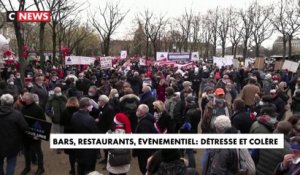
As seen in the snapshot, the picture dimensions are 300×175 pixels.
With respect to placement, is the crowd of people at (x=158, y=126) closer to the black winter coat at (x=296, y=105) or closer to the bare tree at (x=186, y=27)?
the black winter coat at (x=296, y=105)

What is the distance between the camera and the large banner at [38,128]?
7750 millimetres

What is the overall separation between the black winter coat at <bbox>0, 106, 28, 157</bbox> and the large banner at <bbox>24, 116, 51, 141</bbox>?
0.51 ft

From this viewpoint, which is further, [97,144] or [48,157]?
[48,157]

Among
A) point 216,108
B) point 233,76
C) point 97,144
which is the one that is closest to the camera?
point 97,144

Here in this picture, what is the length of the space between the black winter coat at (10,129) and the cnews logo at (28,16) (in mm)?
8831

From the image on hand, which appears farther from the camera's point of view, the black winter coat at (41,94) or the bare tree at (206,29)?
the bare tree at (206,29)

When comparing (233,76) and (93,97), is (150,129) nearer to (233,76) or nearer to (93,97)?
(93,97)

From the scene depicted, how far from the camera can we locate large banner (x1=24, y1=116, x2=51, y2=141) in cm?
775

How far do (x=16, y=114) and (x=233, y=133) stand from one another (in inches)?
160

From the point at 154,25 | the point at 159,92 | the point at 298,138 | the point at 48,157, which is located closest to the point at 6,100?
the point at 48,157

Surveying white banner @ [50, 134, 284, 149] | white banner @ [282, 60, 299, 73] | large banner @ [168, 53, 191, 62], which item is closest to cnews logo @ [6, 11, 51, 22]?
white banner @ [50, 134, 284, 149]

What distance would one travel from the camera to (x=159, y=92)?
50.0 ft

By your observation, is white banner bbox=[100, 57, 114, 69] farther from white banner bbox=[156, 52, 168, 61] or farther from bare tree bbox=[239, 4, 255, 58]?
bare tree bbox=[239, 4, 255, 58]

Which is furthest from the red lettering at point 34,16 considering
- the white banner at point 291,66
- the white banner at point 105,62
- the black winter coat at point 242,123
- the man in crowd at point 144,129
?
the white banner at point 291,66
